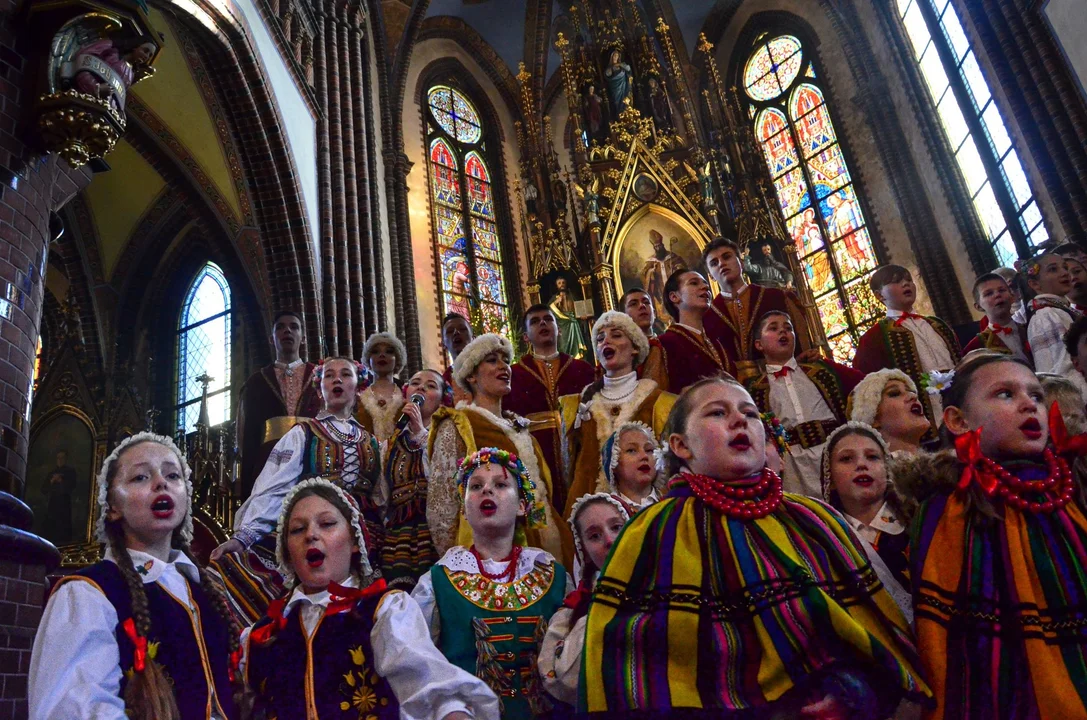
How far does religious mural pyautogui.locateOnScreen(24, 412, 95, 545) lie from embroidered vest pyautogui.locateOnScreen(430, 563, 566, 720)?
7.31m

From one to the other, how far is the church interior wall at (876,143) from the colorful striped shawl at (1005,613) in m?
10.7

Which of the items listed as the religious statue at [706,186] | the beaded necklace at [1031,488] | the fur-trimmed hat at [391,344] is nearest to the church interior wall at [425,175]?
the religious statue at [706,186]

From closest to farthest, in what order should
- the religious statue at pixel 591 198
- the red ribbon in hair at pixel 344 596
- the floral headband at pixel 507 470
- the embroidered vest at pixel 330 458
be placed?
the red ribbon in hair at pixel 344 596 < the floral headband at pixel 507 470 < the embroidered vest at pixel 330 458 < the religious statue at pixel 591 198

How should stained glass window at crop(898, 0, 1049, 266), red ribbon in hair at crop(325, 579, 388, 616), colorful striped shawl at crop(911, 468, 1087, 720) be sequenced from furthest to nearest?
stained glass window at crop(898, 0, 1049, 266) → red ribbon in hair at crop(325, 579, 388, 616) → colorful striped shawl at crop(911, 468, 1087, 720)

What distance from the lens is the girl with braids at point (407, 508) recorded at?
388 cm

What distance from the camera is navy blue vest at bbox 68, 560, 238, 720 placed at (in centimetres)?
230

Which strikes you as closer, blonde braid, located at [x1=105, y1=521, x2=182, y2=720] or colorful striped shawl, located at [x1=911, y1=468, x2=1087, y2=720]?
colorful striped shawl, located at [x1=911, y1=468, x2=1087, y2=720]

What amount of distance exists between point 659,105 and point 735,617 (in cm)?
1333

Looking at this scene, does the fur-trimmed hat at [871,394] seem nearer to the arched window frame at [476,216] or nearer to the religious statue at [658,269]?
the religious statue at [658,269]

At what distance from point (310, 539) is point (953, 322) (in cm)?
1118

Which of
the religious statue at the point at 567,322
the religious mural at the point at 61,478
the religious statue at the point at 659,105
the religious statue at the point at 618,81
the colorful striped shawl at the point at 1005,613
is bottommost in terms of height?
the colorful striped shawl at the point at 1005,613

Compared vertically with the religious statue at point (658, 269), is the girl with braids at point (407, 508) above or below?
below

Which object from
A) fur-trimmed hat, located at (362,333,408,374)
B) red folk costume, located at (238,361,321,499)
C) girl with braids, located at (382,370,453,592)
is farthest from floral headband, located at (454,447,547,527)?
red folk costume, located at (238,361,321,499)

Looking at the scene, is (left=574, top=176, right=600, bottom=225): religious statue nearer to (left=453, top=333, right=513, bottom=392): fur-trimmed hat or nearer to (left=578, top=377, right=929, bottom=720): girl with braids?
(left=453, top=333, right=513, bottom=392): fur-trimmed hat
